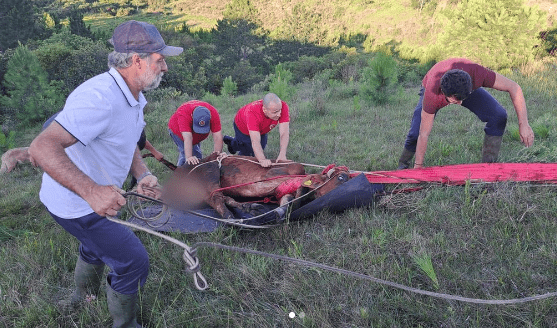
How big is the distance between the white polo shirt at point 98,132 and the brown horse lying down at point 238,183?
160cm

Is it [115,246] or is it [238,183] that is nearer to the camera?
[115,246]

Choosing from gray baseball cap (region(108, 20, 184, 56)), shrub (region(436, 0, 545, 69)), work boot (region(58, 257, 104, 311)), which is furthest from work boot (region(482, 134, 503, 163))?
shrub (region(436, 0, 545, 69))

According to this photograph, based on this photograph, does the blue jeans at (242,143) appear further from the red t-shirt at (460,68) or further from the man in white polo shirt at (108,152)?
the man in white polo shirt at (108,152)

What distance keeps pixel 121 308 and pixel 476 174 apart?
128 inches

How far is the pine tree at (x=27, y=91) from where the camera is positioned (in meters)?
12.9

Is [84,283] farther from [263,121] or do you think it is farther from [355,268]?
[263,121]

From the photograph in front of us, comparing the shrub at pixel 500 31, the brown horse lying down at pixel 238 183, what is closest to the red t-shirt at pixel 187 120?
the brown horse lying down at pixel 238 183

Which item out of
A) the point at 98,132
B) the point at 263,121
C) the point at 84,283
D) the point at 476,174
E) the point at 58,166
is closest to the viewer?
the point at 58,166

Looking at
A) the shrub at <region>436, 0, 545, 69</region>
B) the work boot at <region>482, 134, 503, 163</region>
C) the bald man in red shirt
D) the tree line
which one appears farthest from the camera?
the tree line

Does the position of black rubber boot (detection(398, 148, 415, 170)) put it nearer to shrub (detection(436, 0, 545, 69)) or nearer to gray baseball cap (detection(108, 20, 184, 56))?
gray baseball cap (detection(108, 20, 184, 56))

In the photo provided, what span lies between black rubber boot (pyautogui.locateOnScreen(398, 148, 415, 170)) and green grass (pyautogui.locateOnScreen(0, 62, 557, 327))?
0.95m

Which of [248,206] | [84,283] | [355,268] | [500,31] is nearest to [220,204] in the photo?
[248,206]

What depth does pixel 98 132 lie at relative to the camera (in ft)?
5.58

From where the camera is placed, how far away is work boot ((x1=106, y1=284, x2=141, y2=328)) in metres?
2.14
